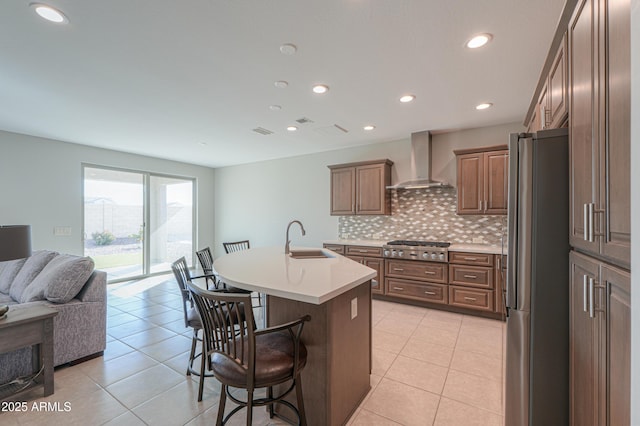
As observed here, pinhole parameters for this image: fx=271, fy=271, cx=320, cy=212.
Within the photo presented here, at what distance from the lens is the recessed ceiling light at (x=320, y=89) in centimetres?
271

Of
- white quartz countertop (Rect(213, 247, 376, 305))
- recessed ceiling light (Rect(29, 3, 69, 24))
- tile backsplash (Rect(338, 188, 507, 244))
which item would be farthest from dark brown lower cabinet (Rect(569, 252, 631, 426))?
recessed ceiling light (Rect(29, 3, 69, 24))

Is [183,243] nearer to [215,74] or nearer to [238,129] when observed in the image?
[238,129]

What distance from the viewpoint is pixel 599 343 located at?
984mm

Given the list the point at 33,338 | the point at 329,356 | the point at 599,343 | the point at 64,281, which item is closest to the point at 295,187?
the point at 64,281

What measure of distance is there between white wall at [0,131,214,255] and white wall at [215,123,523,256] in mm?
2585

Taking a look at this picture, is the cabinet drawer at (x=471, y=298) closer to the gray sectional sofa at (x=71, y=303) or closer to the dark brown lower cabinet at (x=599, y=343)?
the dark brown lower cabinet at (x=599, y=343)

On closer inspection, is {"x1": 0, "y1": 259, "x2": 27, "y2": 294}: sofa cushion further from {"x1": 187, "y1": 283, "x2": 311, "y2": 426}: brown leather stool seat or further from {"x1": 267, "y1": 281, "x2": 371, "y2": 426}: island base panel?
{"x1": 267, "y1": 281, "x2": 371, "y2": 426}: island base panel

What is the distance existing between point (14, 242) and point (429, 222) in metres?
4.66

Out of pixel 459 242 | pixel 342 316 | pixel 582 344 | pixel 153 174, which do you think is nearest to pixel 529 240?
pixel 582 344

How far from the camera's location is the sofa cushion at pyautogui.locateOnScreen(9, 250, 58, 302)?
284 centimetres

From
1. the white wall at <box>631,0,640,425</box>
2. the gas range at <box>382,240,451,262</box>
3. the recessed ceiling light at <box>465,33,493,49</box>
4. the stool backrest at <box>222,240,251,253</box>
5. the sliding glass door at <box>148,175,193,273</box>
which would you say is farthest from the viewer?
the sliding glass door at <box>148,175,193,273</box>

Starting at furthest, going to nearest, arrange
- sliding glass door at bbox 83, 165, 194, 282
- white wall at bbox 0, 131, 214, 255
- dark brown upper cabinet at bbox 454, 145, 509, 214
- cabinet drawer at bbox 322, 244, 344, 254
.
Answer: sliding glass door at bbox 83, 165, 194, 282, cabinet drawer at bbox 322, 244, 344, 254, white wall at bbox 0, 131, 214, 255, dark brown upper cabinet at bbox 454, 145, 509, 214

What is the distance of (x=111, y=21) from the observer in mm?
1806

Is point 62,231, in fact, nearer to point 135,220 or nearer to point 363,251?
point 135,220
